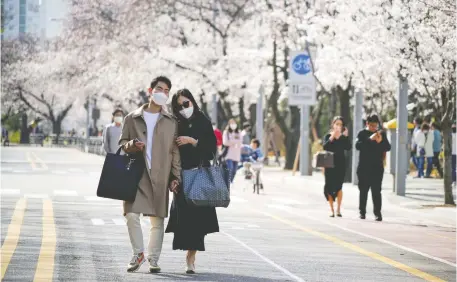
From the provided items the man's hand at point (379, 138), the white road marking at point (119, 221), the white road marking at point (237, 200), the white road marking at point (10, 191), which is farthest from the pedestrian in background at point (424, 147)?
the white road marking at point (119, 221)

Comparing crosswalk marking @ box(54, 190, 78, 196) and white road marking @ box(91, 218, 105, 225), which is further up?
crosswalk marking @ box(54, 190, 78, 196)

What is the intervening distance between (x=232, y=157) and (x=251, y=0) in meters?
19.4

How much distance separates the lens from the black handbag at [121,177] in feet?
40.4

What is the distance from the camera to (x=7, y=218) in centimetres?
1970

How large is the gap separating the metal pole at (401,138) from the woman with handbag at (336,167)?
6211 mm

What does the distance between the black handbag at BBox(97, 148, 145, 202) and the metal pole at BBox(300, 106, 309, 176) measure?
2806 cm

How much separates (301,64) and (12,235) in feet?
78.1

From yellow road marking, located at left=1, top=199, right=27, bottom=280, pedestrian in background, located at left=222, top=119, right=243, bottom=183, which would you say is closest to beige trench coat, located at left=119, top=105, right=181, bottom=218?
yellow road marking, located at left=1, top=199, right=27, bottom=280

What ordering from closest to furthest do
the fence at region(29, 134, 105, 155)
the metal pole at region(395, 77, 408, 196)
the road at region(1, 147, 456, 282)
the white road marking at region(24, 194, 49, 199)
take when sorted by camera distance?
the road at region(1, 147, 456, 282) → the white road marking at region(24, 194, 49, 199) → the metal pole at region(395, 77, 408, 196) → the fence at region(29, 134, 105, 155)

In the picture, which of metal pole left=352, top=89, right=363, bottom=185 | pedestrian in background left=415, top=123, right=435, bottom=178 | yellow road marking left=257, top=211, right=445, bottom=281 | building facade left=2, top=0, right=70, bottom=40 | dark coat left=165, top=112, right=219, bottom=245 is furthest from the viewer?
pedestrian in background left=415, top=123, right=435, bottom=178

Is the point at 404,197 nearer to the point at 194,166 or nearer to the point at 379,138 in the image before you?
the point at 379,138

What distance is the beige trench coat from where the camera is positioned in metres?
12.3

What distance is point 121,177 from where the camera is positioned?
1236 centimetres

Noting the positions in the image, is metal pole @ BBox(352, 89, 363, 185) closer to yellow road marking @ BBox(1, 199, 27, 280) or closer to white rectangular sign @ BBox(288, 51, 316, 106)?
white rectangular sign @ BBox(288, 51, 316, 106)
